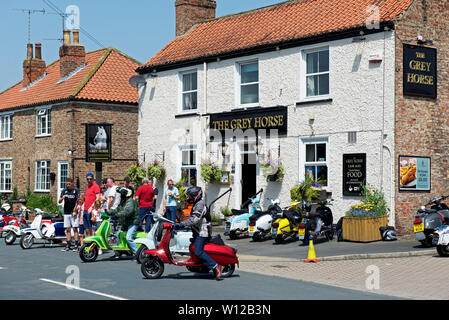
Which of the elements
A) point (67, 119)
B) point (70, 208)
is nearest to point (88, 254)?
point (70, 208)

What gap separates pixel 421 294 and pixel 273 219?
836 cm

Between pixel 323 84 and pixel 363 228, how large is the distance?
508 cm

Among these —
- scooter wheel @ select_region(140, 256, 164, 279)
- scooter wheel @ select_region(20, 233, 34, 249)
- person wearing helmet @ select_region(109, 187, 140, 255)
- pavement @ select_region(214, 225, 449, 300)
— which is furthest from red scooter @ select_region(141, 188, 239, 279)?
scooter wheel @ select_region(20, 233, 34, 249)

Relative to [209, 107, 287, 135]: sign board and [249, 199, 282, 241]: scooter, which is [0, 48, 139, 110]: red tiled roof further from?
[249, 199, 282, 241]: scooter

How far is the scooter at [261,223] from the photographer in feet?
60.9

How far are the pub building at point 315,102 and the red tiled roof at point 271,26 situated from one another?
0.21ft

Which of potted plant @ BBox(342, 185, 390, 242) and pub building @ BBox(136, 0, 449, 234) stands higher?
pub building @ BBox(136, 0, 449, 234)

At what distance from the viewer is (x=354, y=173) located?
749 inches

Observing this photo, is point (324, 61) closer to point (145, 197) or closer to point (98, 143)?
point (145, 197)

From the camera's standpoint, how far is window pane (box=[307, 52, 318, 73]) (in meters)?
20.6

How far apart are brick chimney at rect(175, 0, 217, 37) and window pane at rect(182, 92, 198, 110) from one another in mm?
4066

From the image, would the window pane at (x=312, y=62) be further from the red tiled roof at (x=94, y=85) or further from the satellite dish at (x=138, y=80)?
the red tiled roof at (x=94, y=85)

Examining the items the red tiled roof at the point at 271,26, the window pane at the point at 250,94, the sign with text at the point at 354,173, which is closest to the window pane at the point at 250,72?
the window pane at the point at 250,94

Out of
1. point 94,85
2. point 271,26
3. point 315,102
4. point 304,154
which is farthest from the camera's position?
point 94,85
